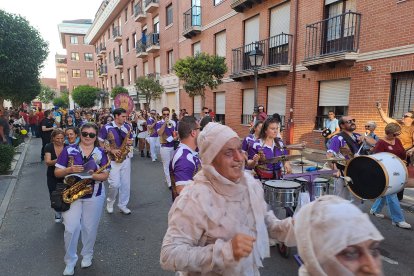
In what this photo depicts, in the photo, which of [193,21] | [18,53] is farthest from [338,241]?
[193,21]

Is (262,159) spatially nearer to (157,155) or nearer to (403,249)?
(403,249)

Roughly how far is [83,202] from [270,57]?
38.2 ft

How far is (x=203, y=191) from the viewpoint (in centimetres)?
167

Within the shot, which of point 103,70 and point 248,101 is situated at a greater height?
point 103,70

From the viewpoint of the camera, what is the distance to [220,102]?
56.2 feet

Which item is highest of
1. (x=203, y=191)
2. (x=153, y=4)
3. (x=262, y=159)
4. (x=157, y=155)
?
(x=153, y=4)

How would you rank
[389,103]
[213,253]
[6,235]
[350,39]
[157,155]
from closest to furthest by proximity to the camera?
[213,253] → [6,235] → [389,103] → [350,39] → [157,155]

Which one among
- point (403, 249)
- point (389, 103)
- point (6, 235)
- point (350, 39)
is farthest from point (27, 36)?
point (403, 249)

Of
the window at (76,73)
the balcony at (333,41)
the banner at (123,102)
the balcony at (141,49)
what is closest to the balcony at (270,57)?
the balcony at (333,41)

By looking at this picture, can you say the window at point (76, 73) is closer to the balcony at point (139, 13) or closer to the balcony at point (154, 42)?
the balcony at point (139, 13)

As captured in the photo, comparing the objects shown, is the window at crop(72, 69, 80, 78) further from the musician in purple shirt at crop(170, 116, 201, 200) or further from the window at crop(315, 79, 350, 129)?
the musician in purple shirt at crop(170, 116, 201, 200)

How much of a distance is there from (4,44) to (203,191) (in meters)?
16.0

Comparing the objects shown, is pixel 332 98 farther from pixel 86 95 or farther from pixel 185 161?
pixel 86 95

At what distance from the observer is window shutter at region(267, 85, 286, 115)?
12801 mm
